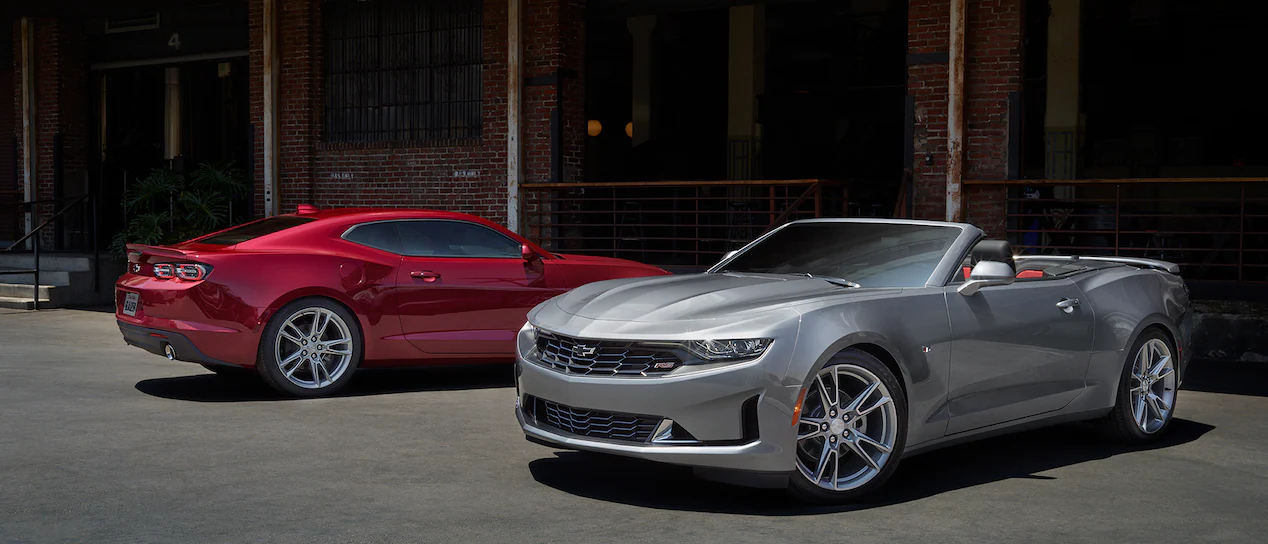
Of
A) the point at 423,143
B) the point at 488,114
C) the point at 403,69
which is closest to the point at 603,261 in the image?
the point at 488,114

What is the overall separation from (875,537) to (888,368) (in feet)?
3.40

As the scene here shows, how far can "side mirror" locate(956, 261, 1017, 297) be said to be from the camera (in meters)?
6.19

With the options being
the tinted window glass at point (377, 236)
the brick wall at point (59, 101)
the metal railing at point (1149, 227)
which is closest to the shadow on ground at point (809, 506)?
the tinted window glass at point (377, 236)

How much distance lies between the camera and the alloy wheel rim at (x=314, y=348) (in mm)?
8922

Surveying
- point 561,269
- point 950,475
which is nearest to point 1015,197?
point 561,269

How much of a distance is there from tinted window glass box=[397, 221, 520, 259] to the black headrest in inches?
166

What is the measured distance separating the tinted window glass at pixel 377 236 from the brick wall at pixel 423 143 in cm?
667

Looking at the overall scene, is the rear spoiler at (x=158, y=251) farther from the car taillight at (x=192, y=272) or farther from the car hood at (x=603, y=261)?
the car hood at (x=603, y=261)

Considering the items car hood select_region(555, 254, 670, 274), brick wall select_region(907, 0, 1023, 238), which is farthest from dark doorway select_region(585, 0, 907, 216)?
car hood select_region(555, 254, 670, 274)

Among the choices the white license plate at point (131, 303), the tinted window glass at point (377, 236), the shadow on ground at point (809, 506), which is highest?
the tinted window glass at point (377, 236)

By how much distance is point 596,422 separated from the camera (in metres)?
5.72

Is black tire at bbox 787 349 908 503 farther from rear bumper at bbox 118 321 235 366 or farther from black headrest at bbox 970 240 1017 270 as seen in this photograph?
rear bumper at bbox 118 321 235 366

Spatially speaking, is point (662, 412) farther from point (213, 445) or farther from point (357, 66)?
point (357, 66)

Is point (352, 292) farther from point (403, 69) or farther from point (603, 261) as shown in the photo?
point (403, 69)
